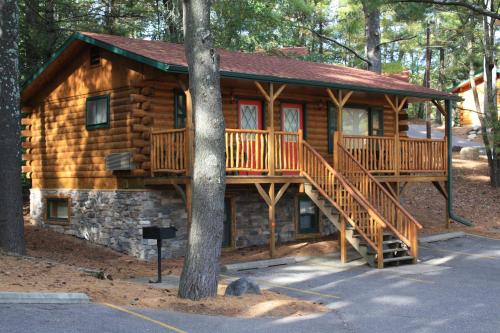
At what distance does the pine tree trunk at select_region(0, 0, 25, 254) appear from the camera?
15047 millimetres

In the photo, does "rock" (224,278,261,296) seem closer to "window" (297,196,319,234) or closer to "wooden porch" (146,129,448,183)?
"wooden porch" (146,129,448,183)

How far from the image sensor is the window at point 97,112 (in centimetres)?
1783

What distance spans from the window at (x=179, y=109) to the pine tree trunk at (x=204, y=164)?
226 inches

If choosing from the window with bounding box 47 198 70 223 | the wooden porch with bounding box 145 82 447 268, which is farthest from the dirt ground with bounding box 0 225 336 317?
the window with bounding box 47 198 70 223

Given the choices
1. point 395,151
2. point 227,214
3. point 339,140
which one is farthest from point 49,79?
point 395,151

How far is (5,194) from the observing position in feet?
49.7

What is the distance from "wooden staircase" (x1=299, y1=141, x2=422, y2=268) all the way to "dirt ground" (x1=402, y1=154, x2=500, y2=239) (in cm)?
501

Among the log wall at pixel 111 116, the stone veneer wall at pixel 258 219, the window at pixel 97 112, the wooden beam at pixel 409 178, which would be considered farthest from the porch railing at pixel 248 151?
the wooden beam at pixel 409 178

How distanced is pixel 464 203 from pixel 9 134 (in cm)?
1789

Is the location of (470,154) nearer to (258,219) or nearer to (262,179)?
(258,219)

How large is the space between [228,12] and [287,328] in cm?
2264

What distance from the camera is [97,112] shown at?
18219 mm

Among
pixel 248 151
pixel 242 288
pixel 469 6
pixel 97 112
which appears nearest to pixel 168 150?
pixel 248 151

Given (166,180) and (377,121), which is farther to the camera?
(377,121)
